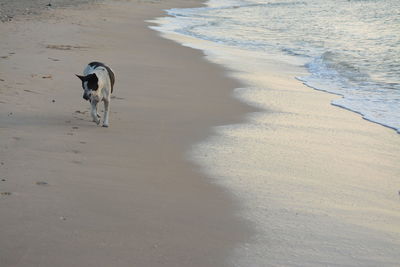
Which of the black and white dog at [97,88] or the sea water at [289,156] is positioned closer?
the sea water at [289,156]

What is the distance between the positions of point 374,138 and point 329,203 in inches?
114

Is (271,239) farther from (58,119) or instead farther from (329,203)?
(58,119)

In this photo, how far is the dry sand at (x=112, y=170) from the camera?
3.99 metres

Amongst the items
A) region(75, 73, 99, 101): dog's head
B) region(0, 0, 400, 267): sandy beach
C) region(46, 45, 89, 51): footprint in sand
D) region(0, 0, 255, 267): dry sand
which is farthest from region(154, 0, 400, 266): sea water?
region(46, 45, 89, 51): footprint in sand

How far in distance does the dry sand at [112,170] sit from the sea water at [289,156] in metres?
0.29

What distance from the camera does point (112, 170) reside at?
18.5 feet

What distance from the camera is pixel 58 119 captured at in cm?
758

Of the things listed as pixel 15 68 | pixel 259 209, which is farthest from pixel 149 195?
pixel 15 68

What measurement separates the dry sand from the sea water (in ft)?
0.96

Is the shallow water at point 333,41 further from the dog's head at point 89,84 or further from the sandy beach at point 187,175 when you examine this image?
the dog's head at point 89,84

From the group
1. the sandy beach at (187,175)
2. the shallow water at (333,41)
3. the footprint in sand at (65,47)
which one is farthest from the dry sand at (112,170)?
the shallow water at (333,41)

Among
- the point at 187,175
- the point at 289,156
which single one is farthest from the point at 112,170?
the point at 289,156

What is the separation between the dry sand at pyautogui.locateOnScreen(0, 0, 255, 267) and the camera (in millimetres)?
3986

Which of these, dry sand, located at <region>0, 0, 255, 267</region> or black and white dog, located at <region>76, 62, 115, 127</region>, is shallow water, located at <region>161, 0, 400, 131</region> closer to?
dry sand, located at <region>0, 0, 255, 267</region>
